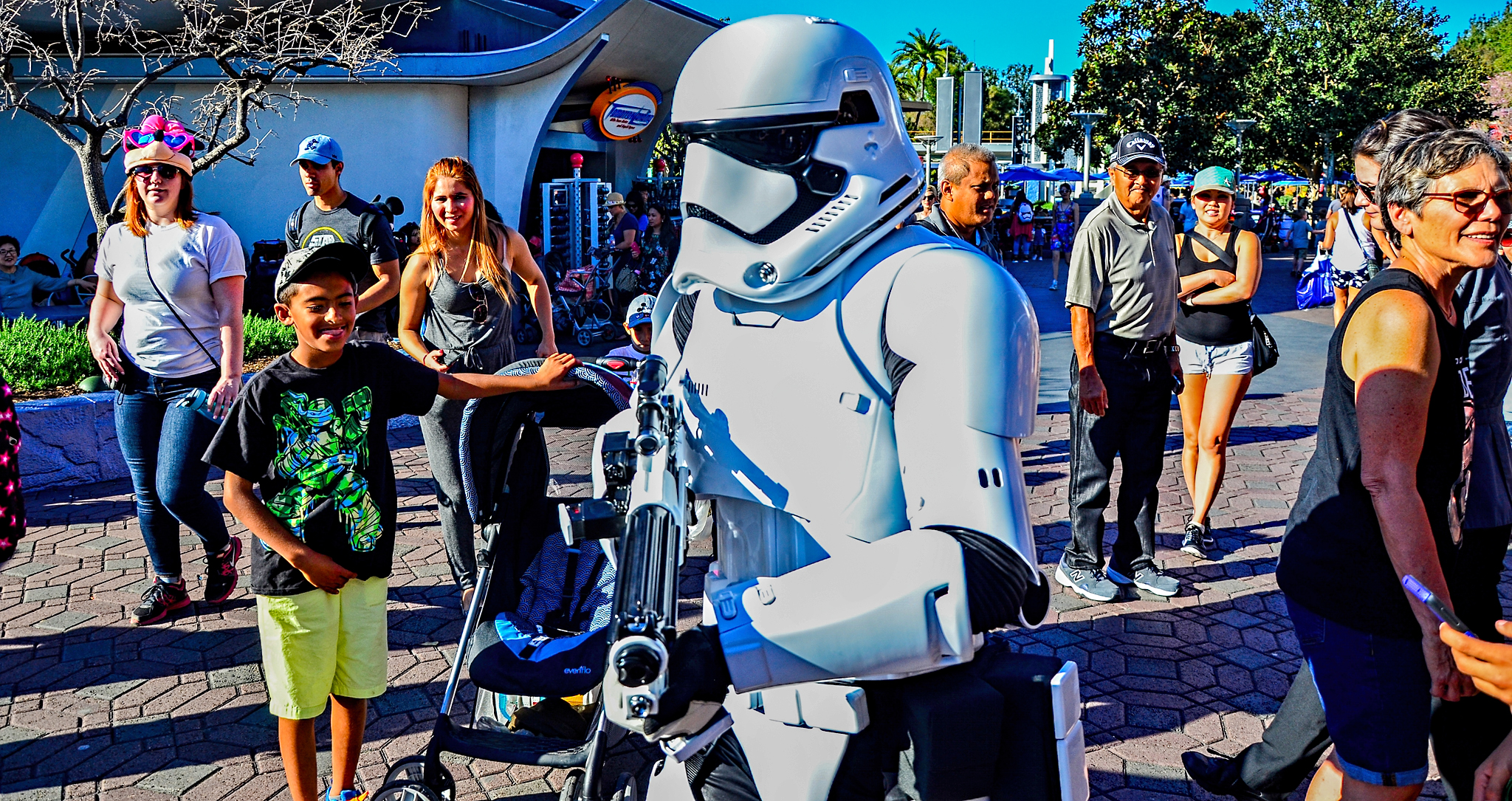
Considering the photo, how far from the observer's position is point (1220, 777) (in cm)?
335

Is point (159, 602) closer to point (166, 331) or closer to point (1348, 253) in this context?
point (166, 331)

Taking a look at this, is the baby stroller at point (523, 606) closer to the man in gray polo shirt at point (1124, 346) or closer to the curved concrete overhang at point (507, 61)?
the man in gray polo shirt at point (1124, 346)

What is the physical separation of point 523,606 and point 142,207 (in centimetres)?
245

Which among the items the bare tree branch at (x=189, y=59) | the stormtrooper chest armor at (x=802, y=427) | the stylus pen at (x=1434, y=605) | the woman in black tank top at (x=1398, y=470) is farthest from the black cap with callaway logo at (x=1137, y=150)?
the bare tree branch at (x=189, y=59)

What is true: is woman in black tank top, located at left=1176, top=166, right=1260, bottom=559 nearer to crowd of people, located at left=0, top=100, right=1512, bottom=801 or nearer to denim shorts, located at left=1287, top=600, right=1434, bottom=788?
crowd of people, located at left=0, top=100, right=1512, bottom=801

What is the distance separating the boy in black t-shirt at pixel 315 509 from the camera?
10.0 feet

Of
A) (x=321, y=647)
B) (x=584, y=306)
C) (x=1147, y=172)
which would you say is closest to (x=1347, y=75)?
(x=584, y=306)

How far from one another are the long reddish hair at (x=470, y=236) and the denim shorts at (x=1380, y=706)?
3569mm

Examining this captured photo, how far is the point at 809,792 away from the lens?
189 centimetres

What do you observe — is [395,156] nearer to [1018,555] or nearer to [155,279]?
[155,279]

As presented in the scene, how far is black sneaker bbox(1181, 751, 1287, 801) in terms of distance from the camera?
127 inches

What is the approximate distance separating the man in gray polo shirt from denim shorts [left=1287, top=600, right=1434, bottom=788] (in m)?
2.61

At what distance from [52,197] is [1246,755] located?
1805 cm

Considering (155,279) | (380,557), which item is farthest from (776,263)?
(155,279)
